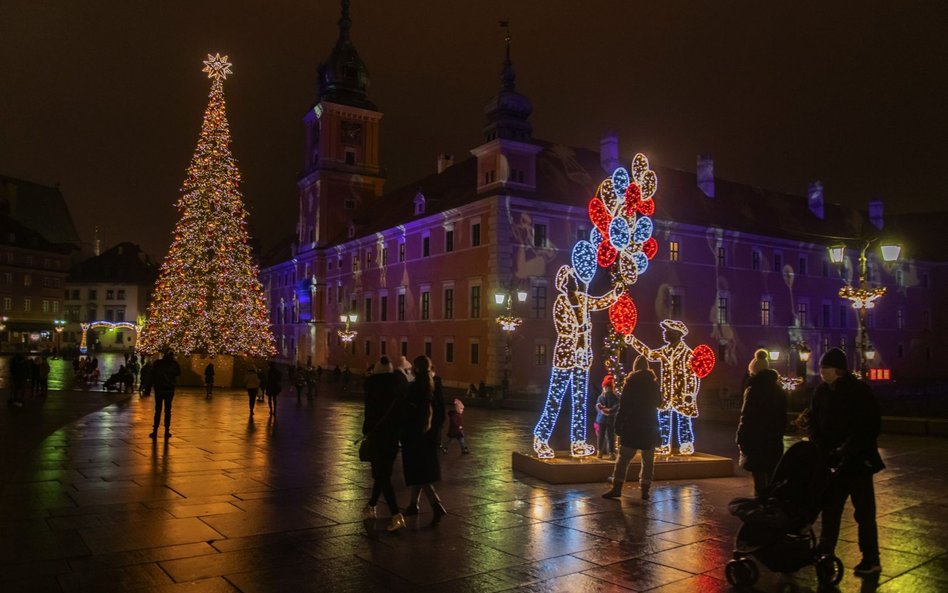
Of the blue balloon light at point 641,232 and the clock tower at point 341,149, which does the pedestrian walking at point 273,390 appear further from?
the clock tower at point 341,149

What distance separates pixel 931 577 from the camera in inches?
258

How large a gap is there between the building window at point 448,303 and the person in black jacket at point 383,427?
33.7m

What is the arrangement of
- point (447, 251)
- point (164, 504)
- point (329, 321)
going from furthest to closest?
1. point (329, 321)
2. point (447, 251)
3. point (164, 504)

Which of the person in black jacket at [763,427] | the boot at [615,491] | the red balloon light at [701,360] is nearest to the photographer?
the person in black jacket at [763,427]

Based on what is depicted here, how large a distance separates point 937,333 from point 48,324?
8815 centimetres

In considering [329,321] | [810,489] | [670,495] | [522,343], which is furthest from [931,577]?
[329,321]

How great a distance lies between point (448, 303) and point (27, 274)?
58732 millimetres

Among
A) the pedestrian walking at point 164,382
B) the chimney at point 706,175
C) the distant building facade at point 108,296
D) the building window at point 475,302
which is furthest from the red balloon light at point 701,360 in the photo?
the distant building facade at point 108,296

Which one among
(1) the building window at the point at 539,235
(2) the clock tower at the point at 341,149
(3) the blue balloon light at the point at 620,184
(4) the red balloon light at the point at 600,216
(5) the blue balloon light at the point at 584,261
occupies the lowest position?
(5) the blue balloon light at the point at 584,261

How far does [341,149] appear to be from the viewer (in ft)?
203

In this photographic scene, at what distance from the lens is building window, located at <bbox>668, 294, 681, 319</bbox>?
44.3 m

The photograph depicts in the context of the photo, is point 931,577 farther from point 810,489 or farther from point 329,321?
point 329,321

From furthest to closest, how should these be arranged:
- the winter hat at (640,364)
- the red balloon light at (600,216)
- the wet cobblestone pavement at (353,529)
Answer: the red balloon light at (600,216)
the winter hat at (640,364)
the wet cobblestone pavement at (353,529)

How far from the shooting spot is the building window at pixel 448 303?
138 ft
